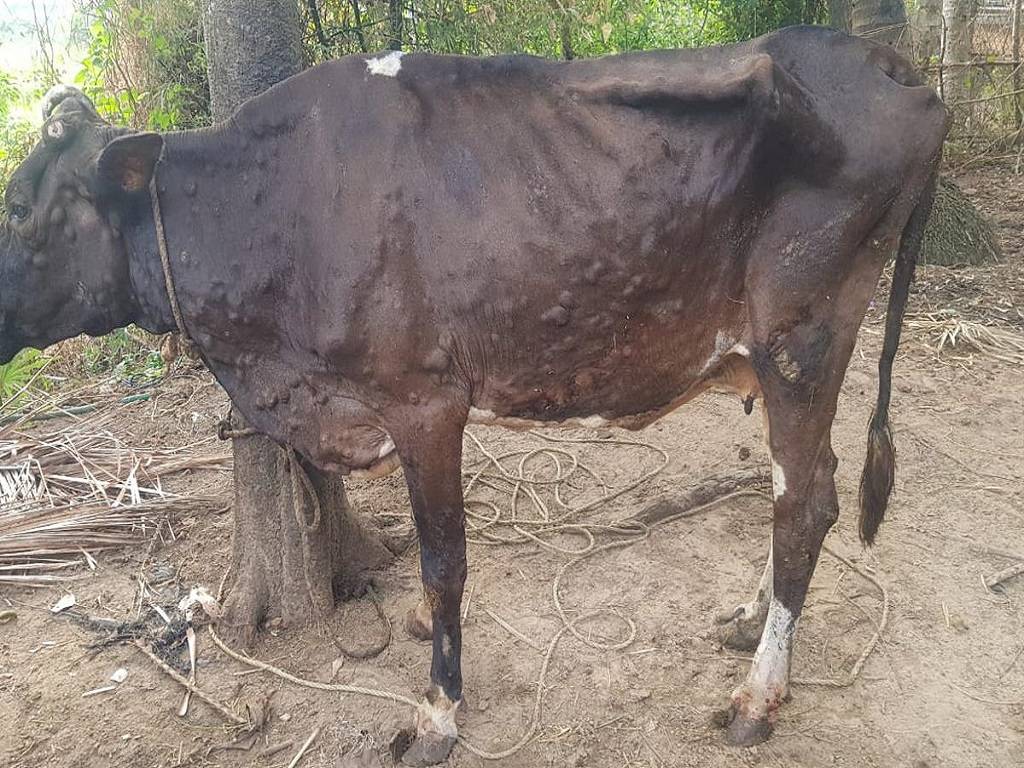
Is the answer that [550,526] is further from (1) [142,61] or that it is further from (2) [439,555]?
(1) [142,61]

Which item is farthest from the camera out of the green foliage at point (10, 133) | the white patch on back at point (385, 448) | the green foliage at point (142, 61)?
the green foliage at point (10, 133)

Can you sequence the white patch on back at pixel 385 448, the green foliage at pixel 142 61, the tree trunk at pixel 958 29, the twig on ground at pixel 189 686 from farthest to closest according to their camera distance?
1. the tree trunk at pixel 958 29
2. the green foliage at pixel 142 61
3. the twig on ground at pixel 189 686
4. the white patch on back at pixel 385 448

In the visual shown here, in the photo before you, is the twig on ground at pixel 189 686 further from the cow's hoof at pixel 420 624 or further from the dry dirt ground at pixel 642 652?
the cow's hoof at pixel 420 624

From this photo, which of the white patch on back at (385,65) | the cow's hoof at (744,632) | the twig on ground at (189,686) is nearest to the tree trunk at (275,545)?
the twig on ground at (189,686)

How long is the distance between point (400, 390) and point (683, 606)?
1.73 meters

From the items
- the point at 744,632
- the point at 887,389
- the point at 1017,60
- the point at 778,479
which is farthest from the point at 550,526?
the point at 1017,60

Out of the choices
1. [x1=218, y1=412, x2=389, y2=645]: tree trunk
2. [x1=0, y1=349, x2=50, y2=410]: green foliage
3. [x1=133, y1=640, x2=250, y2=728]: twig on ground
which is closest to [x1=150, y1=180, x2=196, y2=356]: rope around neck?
[x1=218, y1=412, x2=389, y2=645]: tree trunk

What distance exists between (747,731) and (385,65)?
8.64 ft

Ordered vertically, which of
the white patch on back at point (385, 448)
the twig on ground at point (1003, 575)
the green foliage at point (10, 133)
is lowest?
the twig on ground at point (1003, 575)

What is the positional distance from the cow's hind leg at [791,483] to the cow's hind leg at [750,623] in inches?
13.4

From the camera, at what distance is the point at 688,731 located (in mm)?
3076

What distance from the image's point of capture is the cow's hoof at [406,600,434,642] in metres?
3.56

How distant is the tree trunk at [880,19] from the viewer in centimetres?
713

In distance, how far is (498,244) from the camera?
2740 mm
